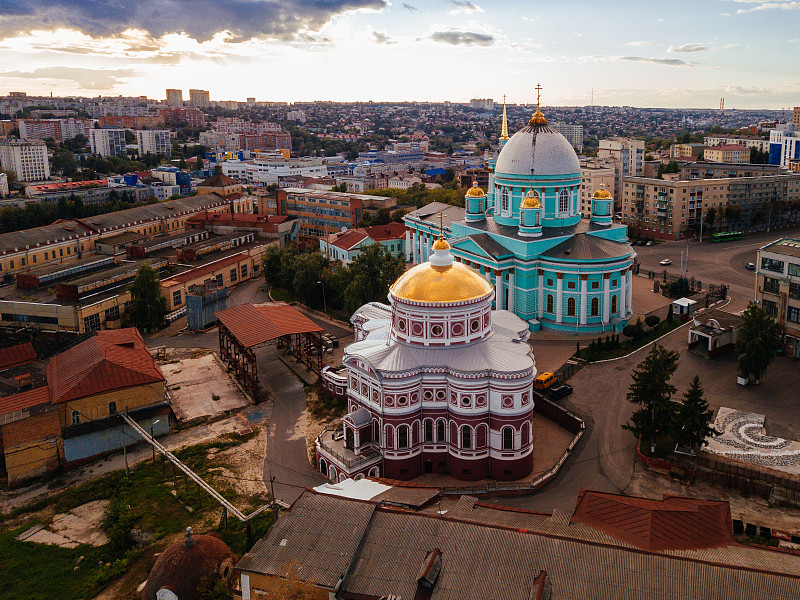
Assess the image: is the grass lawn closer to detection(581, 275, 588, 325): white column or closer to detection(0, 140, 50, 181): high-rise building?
detection(581, 275, 588, 325): white column

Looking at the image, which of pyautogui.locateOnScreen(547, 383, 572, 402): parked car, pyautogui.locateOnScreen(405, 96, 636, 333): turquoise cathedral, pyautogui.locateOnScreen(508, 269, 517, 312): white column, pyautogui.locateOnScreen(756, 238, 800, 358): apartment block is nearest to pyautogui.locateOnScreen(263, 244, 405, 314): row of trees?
pyautogui.locateOnScreen(405, 96, 636, 333): turquoise cathedral

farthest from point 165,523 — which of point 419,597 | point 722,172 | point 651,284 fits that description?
point 722,172

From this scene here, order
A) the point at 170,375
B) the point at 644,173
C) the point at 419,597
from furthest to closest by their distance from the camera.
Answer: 1. the point at 644,173
2. the point at 170,375
3. the point at 419,597

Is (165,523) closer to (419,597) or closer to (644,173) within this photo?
(419,597)

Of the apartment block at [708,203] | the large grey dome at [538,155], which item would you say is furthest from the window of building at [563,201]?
the apartment block at [708,203]

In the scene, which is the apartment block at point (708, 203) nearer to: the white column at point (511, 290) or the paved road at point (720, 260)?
the paved road at point (720, 260)

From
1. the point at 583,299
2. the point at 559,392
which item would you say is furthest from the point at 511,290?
the point at 559,392
